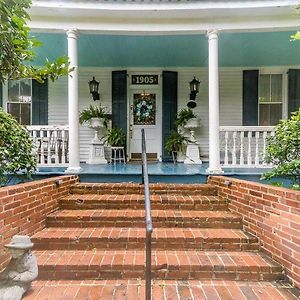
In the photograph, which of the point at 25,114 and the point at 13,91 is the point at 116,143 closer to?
the point at 25,114

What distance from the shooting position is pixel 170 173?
4.41 m

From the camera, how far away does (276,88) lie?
6.73 m

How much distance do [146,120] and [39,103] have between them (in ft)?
8.65

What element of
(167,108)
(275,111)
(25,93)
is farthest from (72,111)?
(275,111)

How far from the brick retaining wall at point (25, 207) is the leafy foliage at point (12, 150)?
446mm

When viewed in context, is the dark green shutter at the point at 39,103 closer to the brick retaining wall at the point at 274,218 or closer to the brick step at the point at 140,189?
the brick step at the point at 140,189

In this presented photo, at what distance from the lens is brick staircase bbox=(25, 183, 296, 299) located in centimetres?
233

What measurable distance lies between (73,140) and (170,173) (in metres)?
1.71

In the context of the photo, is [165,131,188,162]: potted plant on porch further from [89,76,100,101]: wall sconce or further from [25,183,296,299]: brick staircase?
[25,183,296,299]: brick staircase

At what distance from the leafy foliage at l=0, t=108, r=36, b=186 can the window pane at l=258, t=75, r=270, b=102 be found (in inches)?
216

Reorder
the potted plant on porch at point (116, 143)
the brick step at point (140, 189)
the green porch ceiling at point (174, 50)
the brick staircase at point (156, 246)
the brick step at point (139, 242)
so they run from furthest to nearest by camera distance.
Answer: the potted plant on porch at point (116, 143) → the green porch ceiling at point (174, 50) → the brick step at point (140, 189) → the brick step at point (139, 242) → the brick staircase at point (156, 246)

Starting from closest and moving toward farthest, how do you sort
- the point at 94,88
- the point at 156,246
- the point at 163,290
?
the point at 163,290, the point at 156,246, the point at 94,88

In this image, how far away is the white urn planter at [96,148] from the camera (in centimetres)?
630

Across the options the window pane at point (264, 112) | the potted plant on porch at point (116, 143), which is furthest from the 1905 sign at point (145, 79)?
the window pane at point (264, 112)
